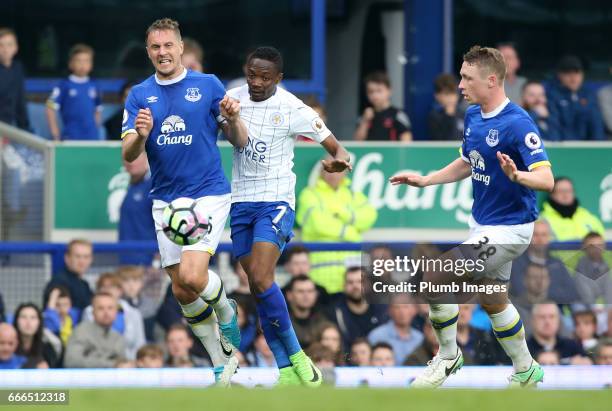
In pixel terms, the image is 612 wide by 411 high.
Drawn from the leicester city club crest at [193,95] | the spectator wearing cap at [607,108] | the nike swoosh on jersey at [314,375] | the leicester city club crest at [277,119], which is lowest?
the nike swoosh on jersey at [314,375]

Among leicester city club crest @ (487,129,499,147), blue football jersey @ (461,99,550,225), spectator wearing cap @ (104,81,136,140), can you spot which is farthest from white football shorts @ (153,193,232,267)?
spectator wearing cap @ (104,81,136,140)

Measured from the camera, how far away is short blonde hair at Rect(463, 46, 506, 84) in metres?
10.3

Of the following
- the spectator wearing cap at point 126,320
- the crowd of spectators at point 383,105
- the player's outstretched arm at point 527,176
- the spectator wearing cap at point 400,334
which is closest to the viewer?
the player's outstretched arm at point 527,176

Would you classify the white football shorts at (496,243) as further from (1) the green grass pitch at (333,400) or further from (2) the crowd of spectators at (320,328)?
(2) the crowd of spectators at (320,328)

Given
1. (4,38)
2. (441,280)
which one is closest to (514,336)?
Answer: (441,280)

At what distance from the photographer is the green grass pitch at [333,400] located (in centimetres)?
848

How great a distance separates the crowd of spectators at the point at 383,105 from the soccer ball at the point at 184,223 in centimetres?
506

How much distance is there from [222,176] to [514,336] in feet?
7.23

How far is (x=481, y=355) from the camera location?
12.8m

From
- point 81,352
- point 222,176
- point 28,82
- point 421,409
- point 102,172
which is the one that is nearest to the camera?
point 421,409

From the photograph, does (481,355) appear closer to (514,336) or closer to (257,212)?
(514,336)

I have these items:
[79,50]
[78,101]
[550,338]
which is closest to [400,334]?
[550,338]

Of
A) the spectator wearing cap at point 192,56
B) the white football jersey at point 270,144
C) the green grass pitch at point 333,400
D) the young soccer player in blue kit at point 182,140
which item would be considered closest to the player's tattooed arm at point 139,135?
the young soccer player in blue kit at point 182,140

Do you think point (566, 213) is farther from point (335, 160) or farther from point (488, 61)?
point (335, 160)
